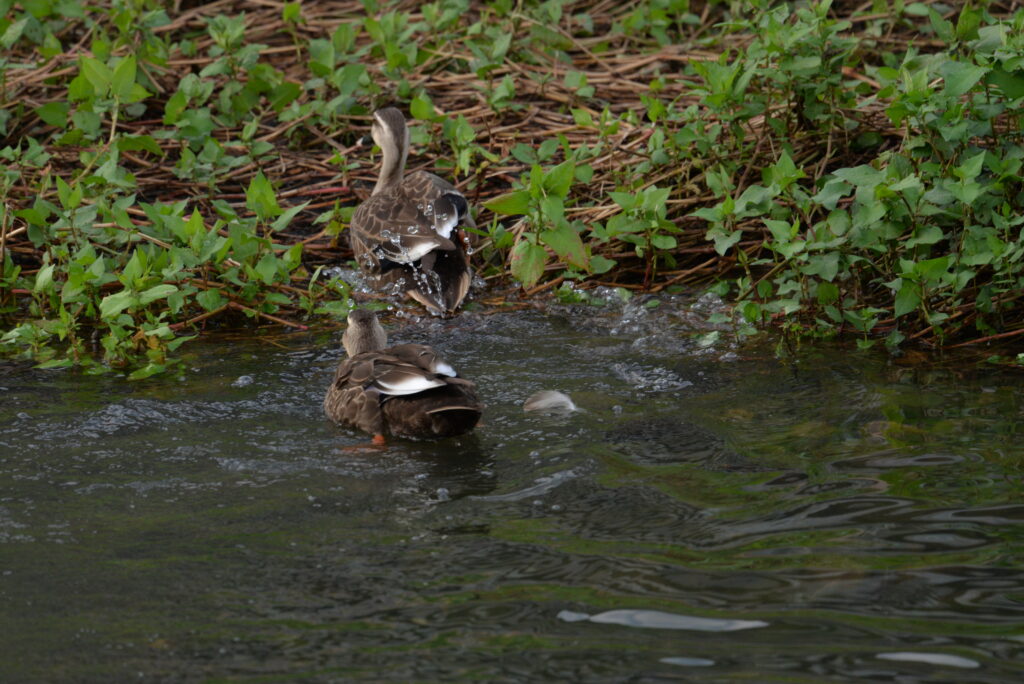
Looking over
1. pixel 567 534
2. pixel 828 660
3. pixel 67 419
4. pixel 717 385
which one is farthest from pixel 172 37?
pixel 828 660

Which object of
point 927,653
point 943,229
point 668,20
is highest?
point 668,20

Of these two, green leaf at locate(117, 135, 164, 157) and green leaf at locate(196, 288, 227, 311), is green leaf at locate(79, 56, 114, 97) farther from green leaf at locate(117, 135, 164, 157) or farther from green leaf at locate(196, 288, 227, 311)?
green leaf at locate(196, 288, 227, 311)

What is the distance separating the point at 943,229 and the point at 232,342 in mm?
4331

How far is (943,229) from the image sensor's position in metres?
7.05

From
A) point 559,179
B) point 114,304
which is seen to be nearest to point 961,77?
point 559,179

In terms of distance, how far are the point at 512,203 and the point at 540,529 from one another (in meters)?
3.33

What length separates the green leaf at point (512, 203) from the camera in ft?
24.3

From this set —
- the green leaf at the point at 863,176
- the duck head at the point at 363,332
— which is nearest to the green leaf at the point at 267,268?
the duck head at the point at 363,332

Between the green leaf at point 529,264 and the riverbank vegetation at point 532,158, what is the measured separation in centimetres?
2

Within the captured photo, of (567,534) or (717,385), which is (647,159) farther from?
(567,534)

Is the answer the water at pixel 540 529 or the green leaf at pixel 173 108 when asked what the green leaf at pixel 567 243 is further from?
the green leaf at pixel 173 108

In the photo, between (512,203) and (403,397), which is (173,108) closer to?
(512,203)

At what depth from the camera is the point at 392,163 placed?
9.05 meters

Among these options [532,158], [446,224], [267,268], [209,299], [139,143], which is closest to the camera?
[209,299]
